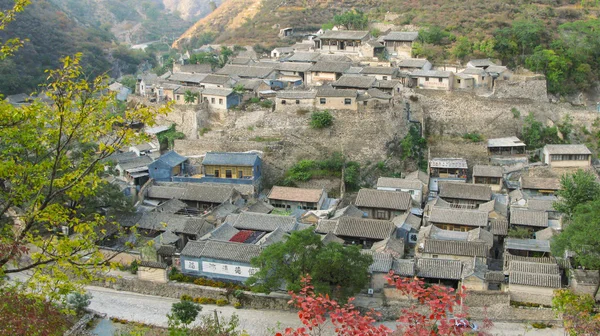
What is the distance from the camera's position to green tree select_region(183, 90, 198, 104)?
26.0 metres

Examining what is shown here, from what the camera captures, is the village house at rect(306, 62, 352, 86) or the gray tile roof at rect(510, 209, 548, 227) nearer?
the gray tile roof at rect(510, 209, 548, 227)

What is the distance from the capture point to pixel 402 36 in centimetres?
3159

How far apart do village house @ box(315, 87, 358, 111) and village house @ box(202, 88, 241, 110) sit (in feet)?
12.0

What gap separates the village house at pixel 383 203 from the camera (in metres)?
20.8

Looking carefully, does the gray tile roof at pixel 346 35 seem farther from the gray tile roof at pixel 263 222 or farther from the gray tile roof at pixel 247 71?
the gray tile roof at pixel 263 222

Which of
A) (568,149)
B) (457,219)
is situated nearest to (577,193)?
(457,219)

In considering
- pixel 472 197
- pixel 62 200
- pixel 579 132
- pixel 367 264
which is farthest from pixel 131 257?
pixel 579 132

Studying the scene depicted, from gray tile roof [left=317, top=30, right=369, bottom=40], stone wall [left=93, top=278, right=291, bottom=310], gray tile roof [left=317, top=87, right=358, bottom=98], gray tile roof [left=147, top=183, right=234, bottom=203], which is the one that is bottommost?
stone wall [left=93, top=278, right=291, bottom=310]

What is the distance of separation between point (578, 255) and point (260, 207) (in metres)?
9.96

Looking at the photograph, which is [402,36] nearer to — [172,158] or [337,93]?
[337,93]

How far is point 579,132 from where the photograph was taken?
2592 centimetres

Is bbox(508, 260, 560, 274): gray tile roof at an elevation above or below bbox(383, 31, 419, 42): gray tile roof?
below

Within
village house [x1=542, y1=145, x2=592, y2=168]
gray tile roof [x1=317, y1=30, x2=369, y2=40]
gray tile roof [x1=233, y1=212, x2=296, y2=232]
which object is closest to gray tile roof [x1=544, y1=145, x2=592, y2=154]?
village house [x1=542, y1=145, x2=592, y2=168]

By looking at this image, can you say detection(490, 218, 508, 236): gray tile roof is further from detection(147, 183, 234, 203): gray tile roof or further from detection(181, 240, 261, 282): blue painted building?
detection(147, 183, 234, 203): gray tile roof
